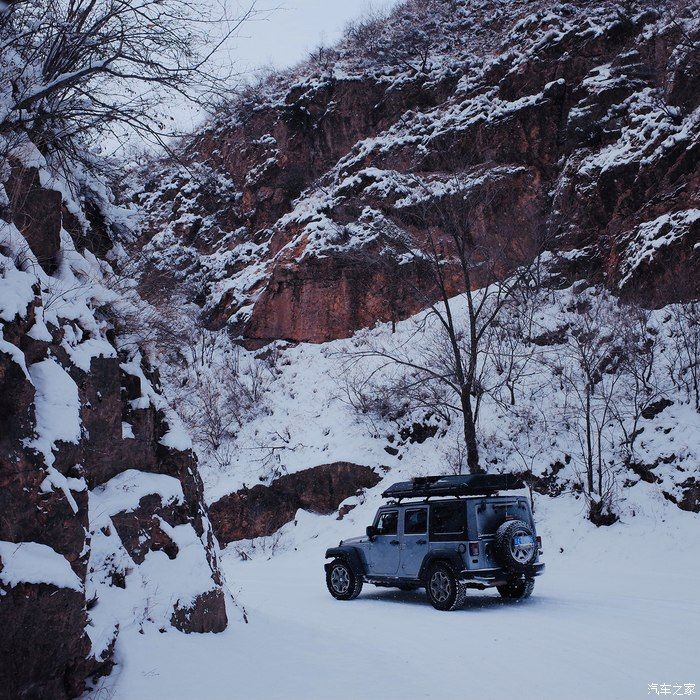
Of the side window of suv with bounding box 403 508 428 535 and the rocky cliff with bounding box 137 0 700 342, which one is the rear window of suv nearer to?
the side window of suv with bounding box 403 508 428 535

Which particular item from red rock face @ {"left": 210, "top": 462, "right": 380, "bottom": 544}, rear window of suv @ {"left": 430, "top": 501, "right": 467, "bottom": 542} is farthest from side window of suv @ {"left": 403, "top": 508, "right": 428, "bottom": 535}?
red rock face @ {"left": 210, "top": 462, "right": 380, "bottom": 544}

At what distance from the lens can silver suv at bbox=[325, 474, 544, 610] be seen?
10.3 m

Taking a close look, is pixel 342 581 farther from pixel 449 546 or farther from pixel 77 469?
pixel 77 469

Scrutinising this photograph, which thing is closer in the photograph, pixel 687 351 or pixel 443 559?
pixel 443 559

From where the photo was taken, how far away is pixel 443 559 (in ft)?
34.6

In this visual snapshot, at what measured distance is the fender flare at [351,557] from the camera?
12016 mm

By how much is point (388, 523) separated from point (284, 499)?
10513 mm

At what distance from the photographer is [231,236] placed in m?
37.5

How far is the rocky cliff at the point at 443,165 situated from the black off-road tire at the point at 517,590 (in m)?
12.3

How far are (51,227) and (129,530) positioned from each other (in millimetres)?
3591

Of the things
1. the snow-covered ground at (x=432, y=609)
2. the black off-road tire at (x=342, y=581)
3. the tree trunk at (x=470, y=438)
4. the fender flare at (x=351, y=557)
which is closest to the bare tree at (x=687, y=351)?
the snow-covered ground at (x=432, y=609)

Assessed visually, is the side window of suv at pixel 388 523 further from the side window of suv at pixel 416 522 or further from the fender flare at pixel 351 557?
the fender flare at pixel 351 557

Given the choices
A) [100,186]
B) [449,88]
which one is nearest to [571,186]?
[449,88]

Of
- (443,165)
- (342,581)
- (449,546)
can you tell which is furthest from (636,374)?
(443,165)
